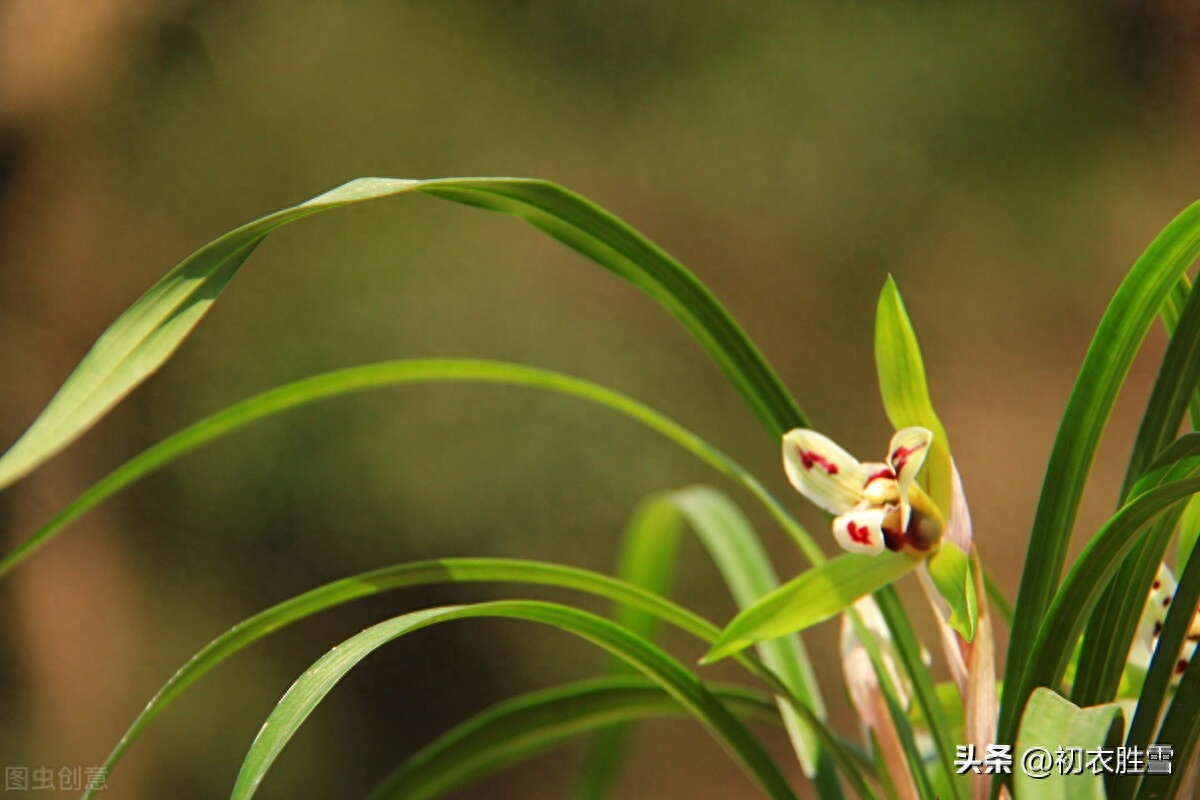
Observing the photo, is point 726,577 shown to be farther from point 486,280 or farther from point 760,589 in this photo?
point 486,280


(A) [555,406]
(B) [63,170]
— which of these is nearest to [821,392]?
(A) [555,406]

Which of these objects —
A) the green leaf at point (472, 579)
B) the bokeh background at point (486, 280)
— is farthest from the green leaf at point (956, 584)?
the bokeh background at point (486, 280)

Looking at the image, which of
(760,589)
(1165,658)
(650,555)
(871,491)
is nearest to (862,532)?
(871,491)

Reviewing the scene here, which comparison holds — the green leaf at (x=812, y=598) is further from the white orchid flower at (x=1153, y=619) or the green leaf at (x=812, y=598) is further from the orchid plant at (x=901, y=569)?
the white orchid flower at (x=1153, y=619)

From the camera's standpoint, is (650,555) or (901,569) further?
(650,555)

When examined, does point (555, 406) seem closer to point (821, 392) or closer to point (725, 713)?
point (821, 392)

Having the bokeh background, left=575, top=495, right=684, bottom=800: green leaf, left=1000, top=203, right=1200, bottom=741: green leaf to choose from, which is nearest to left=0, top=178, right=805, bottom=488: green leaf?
left=1000, top=203, right=1200, bottom=741: green leaf

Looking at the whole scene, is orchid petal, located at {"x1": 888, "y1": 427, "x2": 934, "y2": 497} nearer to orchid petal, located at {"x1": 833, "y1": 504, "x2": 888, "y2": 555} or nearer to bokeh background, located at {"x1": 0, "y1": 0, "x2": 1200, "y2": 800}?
orchid petal, located at {"x1": 833, "y1": 504, "x2": 888, "y2": 555}
